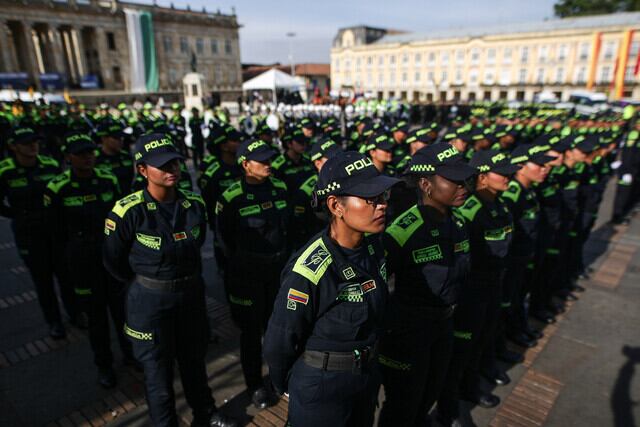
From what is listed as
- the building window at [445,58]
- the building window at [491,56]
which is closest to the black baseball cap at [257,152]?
the building window at [491,56]

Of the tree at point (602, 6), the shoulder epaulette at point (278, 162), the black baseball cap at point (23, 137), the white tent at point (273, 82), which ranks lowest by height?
the shoulder epaulette at point (278, 162)

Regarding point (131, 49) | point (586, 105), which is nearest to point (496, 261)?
point (586, 105)

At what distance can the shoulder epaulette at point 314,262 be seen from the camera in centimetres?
209

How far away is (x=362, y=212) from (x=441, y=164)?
1.07 m

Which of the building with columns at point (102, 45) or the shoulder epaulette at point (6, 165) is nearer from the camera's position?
the shoulder epaulette at point (6, 165)

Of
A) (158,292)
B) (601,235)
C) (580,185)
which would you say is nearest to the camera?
(158,292)

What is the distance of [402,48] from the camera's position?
241 feet

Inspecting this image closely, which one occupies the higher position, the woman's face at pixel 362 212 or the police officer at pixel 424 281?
the woman's face at pixel 362 212

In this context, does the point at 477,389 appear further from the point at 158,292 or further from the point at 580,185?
the point at 580,185

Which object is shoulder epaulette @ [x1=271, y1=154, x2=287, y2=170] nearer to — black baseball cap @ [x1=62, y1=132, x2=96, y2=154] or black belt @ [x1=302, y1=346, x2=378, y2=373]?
black baseball cap @ [x1=62, y1=132, x2=96, y2=154]

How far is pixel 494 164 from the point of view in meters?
3.57

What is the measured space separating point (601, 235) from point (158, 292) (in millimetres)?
9692

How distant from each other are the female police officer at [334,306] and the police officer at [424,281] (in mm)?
630

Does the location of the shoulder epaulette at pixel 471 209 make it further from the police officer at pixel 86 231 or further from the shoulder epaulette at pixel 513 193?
the police officer at pixel 86 231
